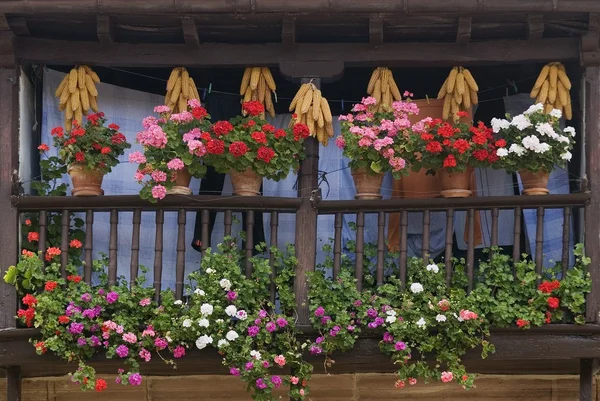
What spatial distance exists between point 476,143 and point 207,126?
6.70 feet

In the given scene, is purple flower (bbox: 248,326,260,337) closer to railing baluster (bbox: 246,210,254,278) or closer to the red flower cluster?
railing baluster (bbox: 246,210,254,278)

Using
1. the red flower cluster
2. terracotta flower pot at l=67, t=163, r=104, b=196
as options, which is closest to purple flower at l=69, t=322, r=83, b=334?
terracotta flower pot at l=67, t=163, r=104, b=196

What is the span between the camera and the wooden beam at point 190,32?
8.45m

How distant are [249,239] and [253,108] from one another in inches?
39.4

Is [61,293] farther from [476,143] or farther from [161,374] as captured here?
[476,143]

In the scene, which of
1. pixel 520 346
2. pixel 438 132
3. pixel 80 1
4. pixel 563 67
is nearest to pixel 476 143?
pixel 438 132

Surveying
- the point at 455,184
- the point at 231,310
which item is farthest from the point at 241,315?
the point at 455,184

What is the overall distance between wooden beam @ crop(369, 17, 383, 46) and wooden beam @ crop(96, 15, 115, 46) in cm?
198

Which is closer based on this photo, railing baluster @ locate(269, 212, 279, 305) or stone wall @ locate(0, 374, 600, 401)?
railing baluster @ locate(269, 212, 279, 305)

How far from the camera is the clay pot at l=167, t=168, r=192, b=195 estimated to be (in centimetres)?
854

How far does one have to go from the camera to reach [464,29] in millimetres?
8523

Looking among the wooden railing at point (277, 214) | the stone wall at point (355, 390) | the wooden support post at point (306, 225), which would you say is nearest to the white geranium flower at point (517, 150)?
the wooden railing at point (277, 214)

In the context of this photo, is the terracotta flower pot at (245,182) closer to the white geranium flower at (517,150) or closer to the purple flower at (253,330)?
the purple flower at (253,330)

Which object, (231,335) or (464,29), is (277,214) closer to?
(231,335)
